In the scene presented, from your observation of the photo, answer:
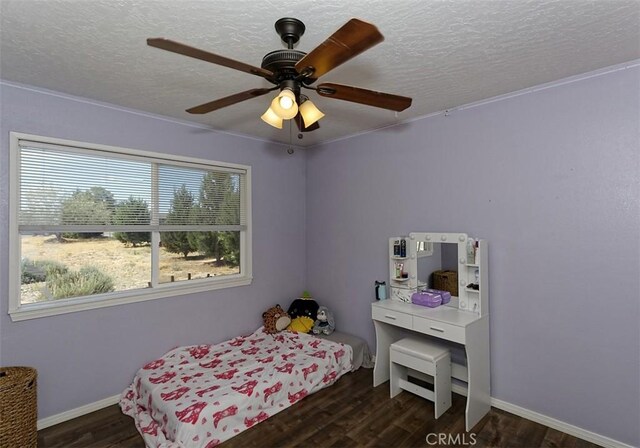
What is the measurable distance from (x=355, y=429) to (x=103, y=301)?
7.36ft

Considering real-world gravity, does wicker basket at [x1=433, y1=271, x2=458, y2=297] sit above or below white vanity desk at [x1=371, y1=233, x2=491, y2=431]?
above

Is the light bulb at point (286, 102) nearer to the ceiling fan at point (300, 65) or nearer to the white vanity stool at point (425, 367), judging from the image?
the ceiling fan at point (300, 65)

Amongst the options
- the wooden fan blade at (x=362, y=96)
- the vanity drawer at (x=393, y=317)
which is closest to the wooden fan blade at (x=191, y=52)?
the wooden fan blade at (x=362, y=96)

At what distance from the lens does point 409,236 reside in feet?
10.3

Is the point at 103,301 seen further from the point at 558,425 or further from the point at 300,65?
the point at 558,425

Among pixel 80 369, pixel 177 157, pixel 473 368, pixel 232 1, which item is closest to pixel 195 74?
pixel 232 1

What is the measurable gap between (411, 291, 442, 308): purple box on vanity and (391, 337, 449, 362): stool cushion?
1.10 feet

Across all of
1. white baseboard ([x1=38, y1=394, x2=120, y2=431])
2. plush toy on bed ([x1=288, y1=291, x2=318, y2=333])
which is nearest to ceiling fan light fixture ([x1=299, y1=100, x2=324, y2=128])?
plush toy on bed ([x1=288, y1=291, x2=318, y2=333])

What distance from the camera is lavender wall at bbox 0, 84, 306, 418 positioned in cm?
235

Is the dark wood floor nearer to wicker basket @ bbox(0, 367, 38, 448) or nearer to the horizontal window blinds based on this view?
wicker basket @ bbox(0, 367, 38, 448)

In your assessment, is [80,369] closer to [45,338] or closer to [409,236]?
[45,338]

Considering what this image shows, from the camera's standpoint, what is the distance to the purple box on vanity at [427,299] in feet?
9.25

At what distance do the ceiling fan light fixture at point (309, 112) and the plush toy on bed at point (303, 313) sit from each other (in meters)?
2.53

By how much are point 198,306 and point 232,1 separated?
2702 millimetres
